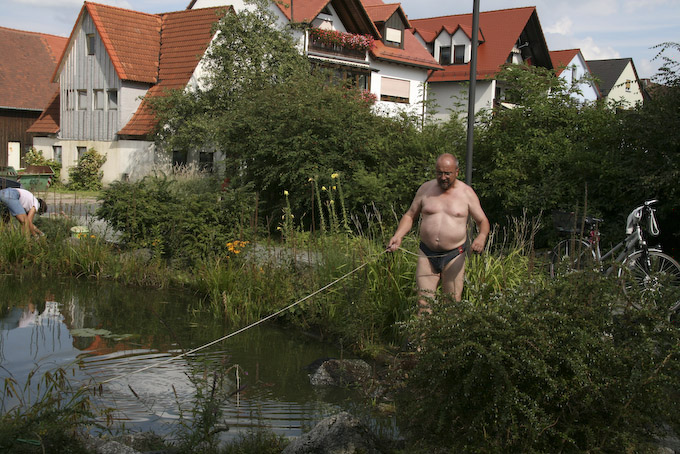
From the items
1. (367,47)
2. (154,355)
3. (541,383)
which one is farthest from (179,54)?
(541,383)

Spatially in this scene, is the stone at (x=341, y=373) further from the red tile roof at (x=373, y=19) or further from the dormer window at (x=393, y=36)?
the dormer window at (x=393, y=36)

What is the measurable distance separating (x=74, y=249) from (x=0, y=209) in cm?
247

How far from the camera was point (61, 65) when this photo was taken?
3484 cm

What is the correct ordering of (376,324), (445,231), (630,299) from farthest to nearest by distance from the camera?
1. (376,324)
2. (445,231)
3. (630,299)

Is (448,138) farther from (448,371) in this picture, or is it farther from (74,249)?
(448,371)

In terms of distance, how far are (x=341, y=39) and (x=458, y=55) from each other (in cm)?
1150

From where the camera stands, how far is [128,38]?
32.6 meters

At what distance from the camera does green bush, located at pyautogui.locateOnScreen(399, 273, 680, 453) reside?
358cm

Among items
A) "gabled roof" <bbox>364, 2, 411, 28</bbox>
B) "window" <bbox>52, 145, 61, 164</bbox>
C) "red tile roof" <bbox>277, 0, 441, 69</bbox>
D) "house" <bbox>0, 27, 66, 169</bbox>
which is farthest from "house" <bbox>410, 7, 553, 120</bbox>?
"house" <bbox>0, 27, 66, 169</bbox>

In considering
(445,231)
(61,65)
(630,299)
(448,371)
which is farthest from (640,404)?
(61,65)

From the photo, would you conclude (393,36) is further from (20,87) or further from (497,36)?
(20,87)

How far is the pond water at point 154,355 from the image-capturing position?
5.63m

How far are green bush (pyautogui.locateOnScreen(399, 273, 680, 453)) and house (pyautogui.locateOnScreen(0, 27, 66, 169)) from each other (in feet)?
135

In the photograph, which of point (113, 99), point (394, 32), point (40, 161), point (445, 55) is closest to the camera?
point (113, 99)
